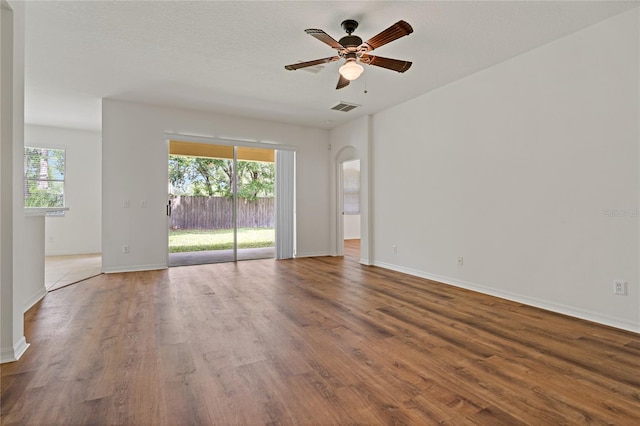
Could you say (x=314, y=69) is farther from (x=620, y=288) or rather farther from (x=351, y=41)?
(x=620, y=288)

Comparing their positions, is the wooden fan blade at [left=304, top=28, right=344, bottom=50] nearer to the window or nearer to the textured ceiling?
the textured ceiling

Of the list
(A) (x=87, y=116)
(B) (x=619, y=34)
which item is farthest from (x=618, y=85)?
(A) (x=87, y=116)

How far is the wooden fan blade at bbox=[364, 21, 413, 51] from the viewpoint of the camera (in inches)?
98.3

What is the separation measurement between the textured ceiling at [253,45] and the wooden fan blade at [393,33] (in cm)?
29

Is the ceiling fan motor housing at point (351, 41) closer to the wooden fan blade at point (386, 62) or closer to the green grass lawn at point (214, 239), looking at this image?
the wooden fan blade at point (386, 62)

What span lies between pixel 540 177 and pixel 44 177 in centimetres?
961

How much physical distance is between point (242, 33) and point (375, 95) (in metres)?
2.48

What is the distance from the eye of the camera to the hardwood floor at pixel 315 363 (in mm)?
1658

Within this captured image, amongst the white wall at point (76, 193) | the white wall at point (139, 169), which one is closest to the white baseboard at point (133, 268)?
the white wall at point (139, 169)

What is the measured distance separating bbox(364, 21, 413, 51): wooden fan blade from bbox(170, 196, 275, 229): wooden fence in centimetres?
446

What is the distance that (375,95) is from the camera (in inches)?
198

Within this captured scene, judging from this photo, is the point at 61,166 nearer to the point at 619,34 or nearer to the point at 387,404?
the point at 387,404

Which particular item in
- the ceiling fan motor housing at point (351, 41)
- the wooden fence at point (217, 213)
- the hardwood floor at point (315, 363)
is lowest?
the hardwood floor at point (315, 363)

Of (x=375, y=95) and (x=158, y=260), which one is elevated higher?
(x=375, y=95)
